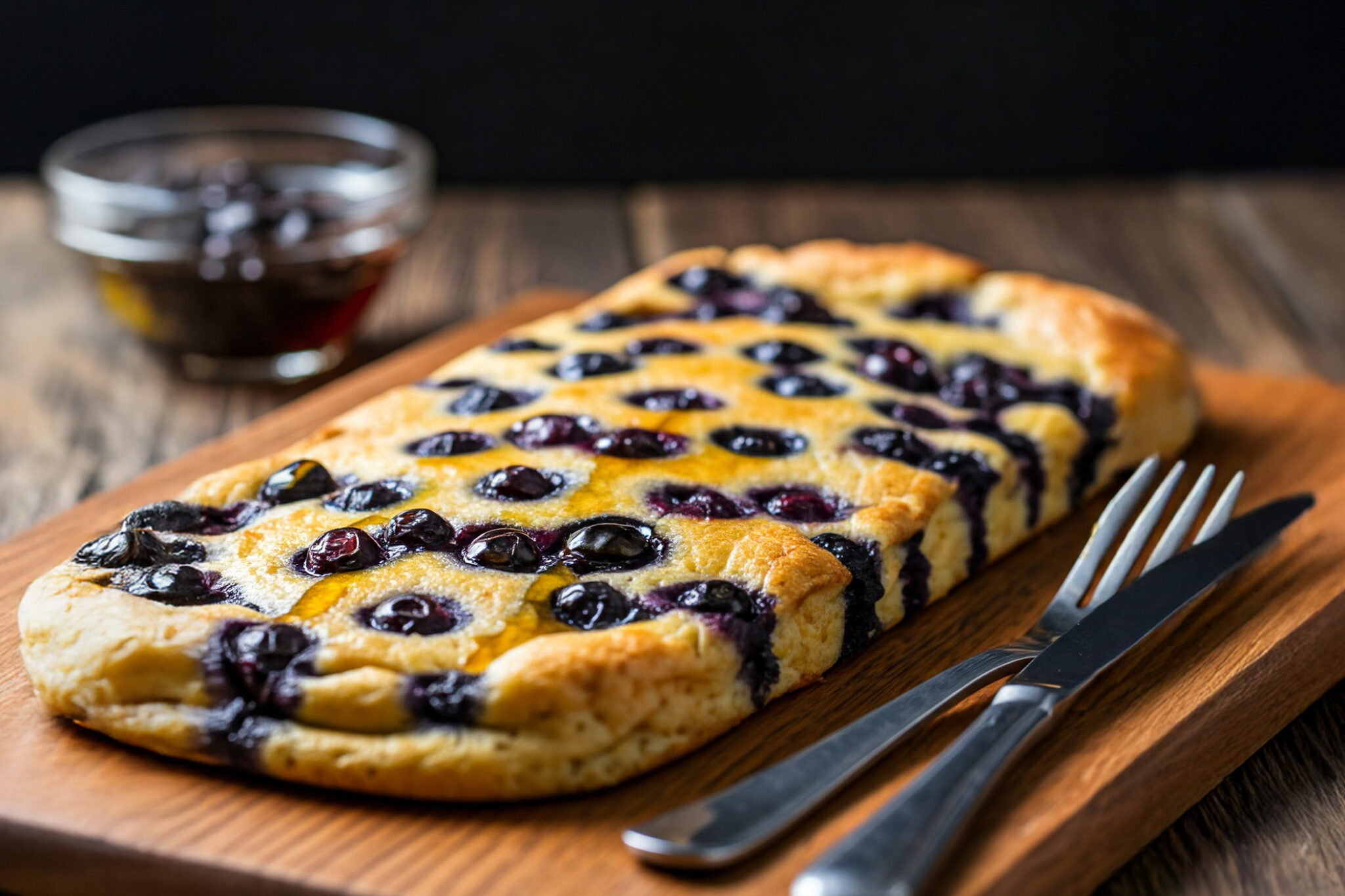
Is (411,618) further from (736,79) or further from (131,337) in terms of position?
(736,79)

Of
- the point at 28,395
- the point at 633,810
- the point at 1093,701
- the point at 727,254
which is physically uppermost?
the point at 727,254

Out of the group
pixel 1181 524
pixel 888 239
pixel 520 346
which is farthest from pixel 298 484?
pixel 888 239

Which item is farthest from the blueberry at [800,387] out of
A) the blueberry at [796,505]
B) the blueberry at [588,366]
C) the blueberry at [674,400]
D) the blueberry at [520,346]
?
the blueberry at [520,346]

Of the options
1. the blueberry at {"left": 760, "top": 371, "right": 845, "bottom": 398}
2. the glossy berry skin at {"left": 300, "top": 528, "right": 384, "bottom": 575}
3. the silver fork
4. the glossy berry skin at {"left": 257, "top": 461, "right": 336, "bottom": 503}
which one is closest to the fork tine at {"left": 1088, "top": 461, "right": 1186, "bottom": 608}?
the silver fork

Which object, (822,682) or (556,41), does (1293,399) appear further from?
(556,41)

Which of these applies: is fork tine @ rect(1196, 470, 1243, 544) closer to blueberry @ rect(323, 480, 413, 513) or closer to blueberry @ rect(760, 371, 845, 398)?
blueberry @ rect(760, 371, 845, 398)

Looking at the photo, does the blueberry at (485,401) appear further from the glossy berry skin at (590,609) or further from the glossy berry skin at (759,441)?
the glossy berry skin at (590,609)

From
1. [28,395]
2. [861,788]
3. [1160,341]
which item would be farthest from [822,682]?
[28,395]
